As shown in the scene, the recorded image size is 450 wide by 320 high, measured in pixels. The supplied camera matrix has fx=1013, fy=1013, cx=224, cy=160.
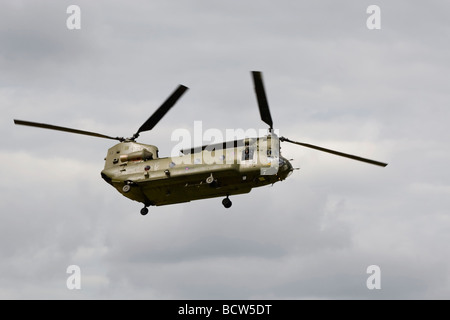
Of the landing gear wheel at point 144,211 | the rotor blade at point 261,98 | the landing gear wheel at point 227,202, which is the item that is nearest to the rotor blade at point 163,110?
the landing gear wheel at point 144,211

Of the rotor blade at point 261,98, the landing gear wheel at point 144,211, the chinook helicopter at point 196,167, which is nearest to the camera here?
the rotor blade at point 261,98

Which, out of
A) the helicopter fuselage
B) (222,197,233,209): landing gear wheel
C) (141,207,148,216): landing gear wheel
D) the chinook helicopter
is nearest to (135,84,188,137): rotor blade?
the chinook helicopter

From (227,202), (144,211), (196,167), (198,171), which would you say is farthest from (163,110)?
(227,202)

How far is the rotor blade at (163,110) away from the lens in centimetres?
7338

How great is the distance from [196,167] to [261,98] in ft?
25.2

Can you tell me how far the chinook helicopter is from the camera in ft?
234

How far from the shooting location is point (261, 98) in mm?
68500

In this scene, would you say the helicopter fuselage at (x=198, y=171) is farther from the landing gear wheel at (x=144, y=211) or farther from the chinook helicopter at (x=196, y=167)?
the landing gear wheel at (x=144, y=211)

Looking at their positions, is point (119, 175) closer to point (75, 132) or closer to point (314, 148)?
point (75, 132)

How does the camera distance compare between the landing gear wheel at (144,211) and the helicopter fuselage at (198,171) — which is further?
the landing gear wheel at (144,211)
